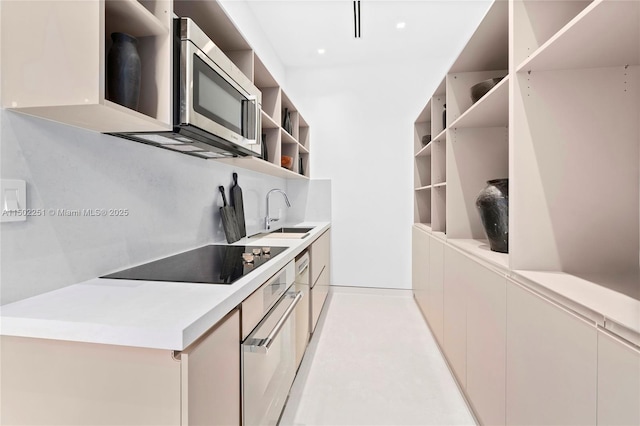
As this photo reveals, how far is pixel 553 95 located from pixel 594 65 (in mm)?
140

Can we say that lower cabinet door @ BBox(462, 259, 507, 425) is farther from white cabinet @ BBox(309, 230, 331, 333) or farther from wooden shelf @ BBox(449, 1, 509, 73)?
wooden shelf @ BBox(449, 1, 509, 73)

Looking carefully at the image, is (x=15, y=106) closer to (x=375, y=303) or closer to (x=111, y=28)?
(x=111, y=28)

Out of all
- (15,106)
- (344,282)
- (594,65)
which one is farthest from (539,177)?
(344,282)

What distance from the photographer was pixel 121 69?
32.4 inches

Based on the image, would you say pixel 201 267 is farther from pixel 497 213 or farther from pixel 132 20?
pixel 497 213

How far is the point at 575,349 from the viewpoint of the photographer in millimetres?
786

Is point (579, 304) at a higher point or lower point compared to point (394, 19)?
lower

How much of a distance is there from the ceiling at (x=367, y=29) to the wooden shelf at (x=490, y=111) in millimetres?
1391

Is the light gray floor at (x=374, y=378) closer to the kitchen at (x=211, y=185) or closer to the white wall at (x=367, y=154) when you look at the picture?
the white wall at (x=367, y=154)

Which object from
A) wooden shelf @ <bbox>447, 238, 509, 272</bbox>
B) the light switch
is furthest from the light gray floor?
the light switch

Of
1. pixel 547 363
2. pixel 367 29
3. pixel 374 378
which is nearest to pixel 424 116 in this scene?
pixel 367 29

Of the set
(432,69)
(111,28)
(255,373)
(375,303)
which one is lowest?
(375,303)

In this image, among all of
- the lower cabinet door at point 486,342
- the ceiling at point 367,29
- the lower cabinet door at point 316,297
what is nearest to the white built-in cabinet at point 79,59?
the lower cabinet door at point 486,342

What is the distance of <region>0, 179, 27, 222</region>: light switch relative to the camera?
0.75m
